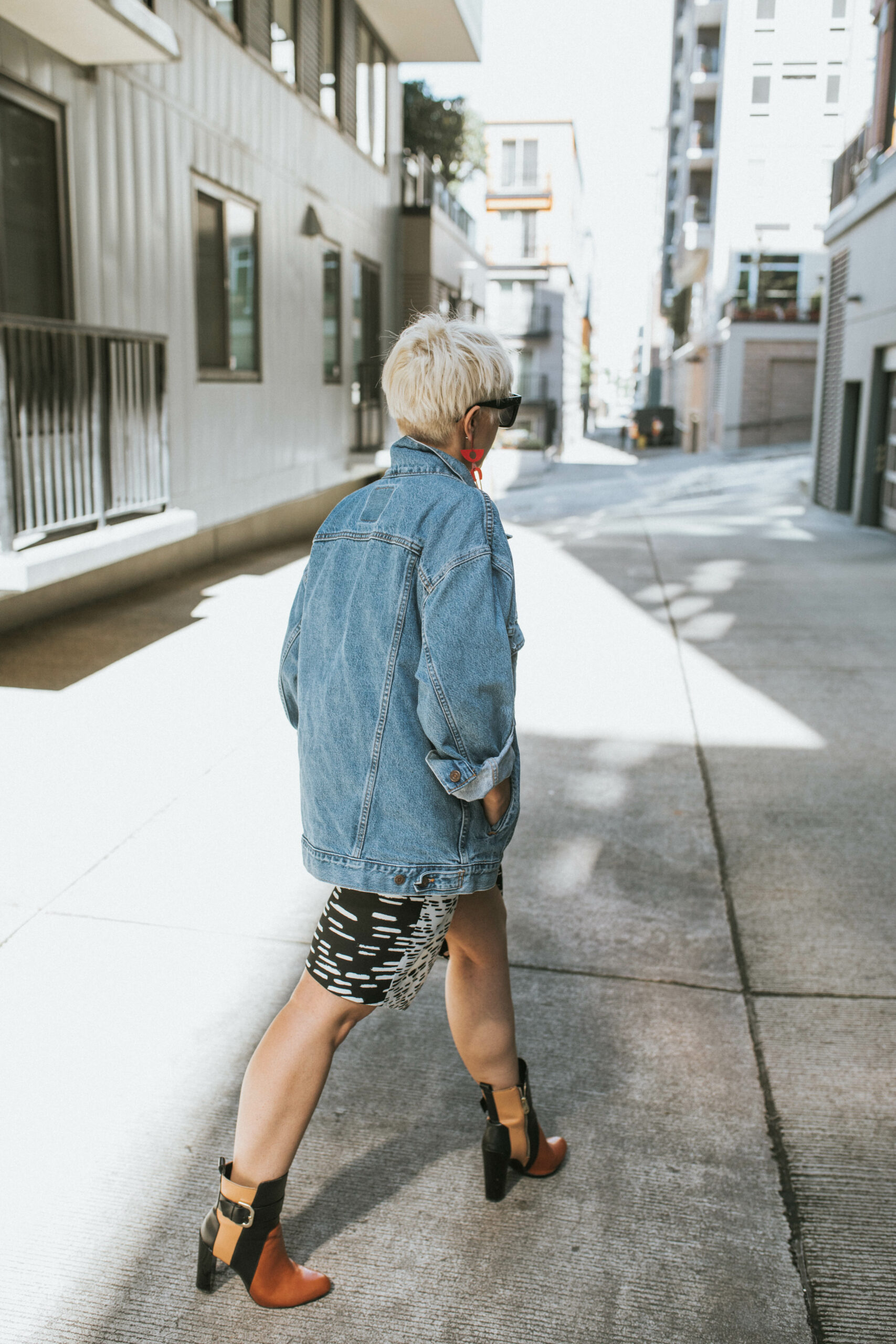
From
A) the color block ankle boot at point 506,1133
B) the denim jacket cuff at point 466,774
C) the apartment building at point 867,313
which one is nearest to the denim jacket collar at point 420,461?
the denim jacket cuff at point 466,774

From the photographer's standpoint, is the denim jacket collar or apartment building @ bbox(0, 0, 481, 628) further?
apartment building @ bbox(0, 0, 481, 628)

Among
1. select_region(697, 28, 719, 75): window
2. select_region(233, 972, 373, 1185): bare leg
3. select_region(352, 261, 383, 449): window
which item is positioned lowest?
select_region(233, 972, 373, 1185): bare leg

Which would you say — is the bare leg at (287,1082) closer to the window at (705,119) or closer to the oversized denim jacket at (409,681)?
the oversized denim jacket at (409,681)

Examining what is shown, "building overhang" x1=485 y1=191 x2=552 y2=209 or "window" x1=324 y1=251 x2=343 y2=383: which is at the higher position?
"building overhang" x1=485 y1=191 x2=552 y2=209

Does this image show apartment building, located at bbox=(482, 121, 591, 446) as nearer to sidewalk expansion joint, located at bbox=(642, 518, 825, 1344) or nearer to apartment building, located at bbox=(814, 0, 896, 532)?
apartment building, located at bbox=(814, 0, 896, 532)

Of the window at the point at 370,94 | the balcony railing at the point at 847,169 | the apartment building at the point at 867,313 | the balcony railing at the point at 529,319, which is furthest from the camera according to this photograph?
the balcony railing at the point at 529,319

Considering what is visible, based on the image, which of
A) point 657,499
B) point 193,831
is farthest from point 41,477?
point 657,499

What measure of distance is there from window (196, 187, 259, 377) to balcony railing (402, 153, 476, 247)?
6767 millimetres

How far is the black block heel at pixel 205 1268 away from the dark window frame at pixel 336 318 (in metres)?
12.3

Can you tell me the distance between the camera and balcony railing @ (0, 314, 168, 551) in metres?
5.96

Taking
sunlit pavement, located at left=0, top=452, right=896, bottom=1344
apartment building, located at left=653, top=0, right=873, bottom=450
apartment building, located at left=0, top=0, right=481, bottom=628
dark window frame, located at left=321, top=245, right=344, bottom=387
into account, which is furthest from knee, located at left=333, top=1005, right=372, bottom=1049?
apartment building, located at left=653, top=0, right=873, bottom=450

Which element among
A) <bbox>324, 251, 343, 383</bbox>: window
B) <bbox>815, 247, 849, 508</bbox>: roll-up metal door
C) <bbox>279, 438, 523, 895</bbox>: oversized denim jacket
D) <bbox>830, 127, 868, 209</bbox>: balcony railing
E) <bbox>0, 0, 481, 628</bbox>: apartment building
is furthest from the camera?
<bbox>815, 247, 849, 508</bbox>: roll-up metal door

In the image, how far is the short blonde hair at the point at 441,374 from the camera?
1994mm

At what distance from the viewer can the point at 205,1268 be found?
6.90 ft
